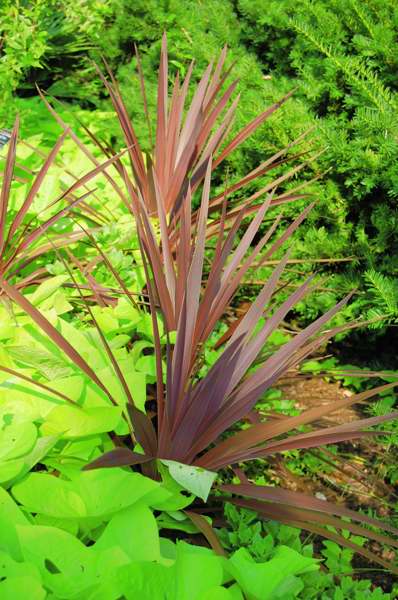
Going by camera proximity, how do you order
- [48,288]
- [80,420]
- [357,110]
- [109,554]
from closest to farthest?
[109,554] < [80,420] < [48,288] < [357,110]

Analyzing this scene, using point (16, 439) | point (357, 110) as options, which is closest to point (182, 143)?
point (357, 110)

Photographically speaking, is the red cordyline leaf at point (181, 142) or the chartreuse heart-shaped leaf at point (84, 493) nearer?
the chartreuse heart-shaped leaf at point (84, 493)

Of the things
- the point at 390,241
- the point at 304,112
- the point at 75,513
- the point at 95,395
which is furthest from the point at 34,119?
the point at 75,513

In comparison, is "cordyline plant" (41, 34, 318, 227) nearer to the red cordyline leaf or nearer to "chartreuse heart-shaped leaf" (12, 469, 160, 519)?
the red cordyline leaf

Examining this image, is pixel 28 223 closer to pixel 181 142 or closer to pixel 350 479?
pixel 181 142

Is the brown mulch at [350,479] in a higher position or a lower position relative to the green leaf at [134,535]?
lower

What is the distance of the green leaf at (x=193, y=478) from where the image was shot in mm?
1365

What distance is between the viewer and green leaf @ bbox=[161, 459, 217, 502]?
1.37 meters

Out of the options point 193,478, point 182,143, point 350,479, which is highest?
point 182,143

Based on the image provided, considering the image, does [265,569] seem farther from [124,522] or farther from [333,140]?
[333,140]

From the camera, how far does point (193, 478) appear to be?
4.61ft

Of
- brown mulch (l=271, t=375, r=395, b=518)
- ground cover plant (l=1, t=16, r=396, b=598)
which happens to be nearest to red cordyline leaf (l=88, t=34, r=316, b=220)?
ground cover plant (l=1, t=16, r=396, b=598)

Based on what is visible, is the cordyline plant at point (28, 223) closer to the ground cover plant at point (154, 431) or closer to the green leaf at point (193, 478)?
the ground cover plant at point (154, 431)

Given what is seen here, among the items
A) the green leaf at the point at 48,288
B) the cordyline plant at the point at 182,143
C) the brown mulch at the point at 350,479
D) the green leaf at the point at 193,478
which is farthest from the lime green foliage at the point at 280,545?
the cordyline plant at the point at 182,143
